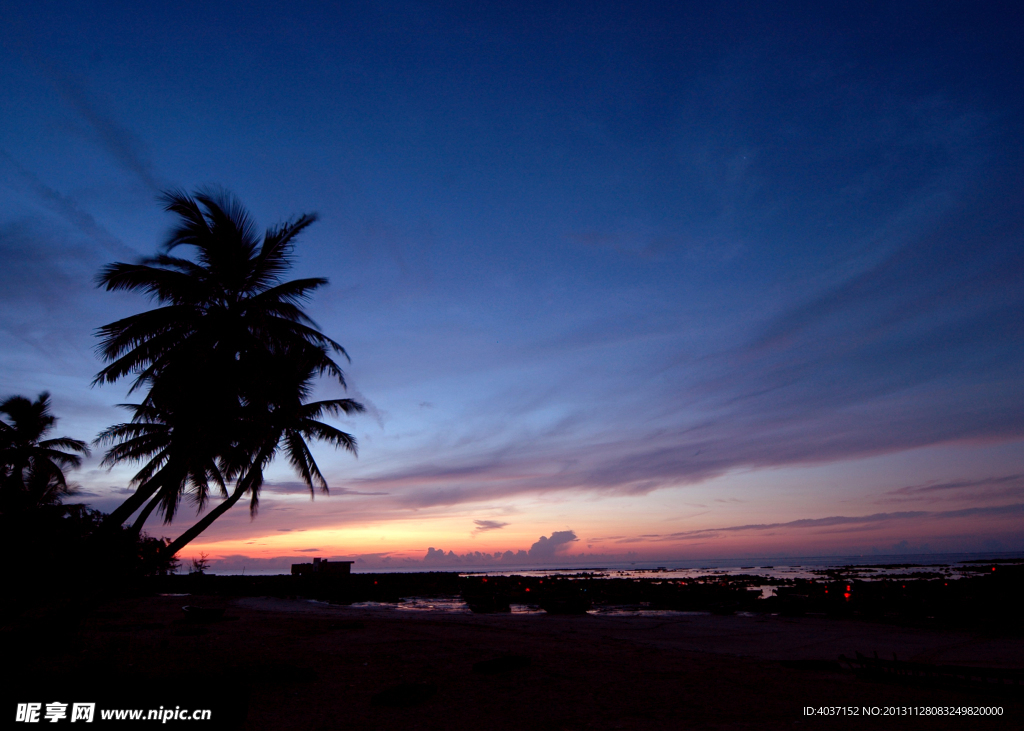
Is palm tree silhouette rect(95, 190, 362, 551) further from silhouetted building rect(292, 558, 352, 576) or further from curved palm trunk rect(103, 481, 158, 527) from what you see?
silhouetted building rect(292, 558, 352, 576)

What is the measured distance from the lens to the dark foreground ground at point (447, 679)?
8539mm

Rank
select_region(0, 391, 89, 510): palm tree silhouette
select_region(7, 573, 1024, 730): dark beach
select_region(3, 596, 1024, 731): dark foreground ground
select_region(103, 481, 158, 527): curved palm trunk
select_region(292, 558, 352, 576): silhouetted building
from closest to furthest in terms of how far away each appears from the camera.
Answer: select_region(3, 596, 1024, 731): dark foreground ground → select_region(7, 573, 1024, 730): dark beach → select_region(103, 481, 158, 527): curved palm trunk → select_region(0, 391, 89, 510): palm tree silhouette → select_region(292, 558, 352, 576): silhouetted building

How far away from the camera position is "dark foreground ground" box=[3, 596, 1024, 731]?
8.54 metres

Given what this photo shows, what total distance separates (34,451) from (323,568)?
32.4 meters

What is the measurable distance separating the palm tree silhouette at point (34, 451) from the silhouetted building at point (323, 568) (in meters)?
27.9

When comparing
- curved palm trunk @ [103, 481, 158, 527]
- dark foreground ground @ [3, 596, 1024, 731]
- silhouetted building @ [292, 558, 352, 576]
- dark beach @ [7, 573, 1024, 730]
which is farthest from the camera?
silhouetted building @ [292, 558, 352, 576]

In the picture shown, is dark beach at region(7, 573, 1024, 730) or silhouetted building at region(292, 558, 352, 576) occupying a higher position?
dark beach at region(7, 573, 1024, 730)

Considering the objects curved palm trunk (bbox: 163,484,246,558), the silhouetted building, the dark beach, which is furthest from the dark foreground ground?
the silhouetted building

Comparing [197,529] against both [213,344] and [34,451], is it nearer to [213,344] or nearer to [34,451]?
[213,344]

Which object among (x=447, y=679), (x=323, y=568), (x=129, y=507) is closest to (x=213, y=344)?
(x=129, y=507)

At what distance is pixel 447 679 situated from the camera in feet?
37.9

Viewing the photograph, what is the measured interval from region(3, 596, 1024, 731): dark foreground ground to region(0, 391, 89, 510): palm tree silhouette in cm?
1075

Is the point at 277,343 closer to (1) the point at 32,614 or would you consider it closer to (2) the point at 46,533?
(2) the point at 46,533

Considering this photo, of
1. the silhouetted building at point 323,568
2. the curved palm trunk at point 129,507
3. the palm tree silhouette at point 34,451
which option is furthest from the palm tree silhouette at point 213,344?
the silhouetted building at point 323,568
